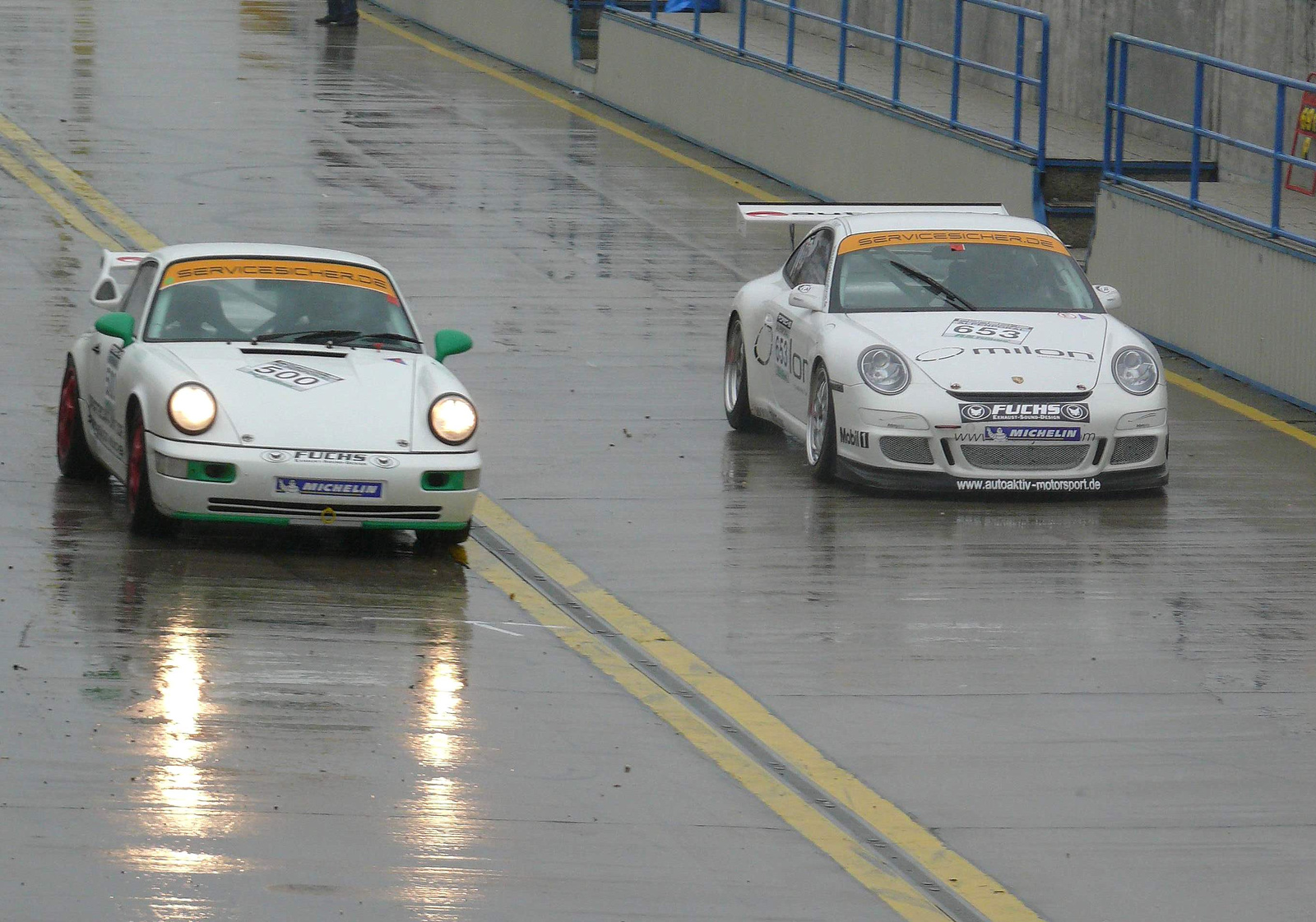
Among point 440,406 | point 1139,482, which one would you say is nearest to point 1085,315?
point 1139,482

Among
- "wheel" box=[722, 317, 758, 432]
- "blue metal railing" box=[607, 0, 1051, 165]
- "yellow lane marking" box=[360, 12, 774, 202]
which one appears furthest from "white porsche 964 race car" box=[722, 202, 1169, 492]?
"yellow lane marking" box=[360, 12, 774, 202]

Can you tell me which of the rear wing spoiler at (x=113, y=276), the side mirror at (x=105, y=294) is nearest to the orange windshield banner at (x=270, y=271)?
the rear wing spoiler at (x=113, y=276)

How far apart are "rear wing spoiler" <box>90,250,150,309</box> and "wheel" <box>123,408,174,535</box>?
1825mm

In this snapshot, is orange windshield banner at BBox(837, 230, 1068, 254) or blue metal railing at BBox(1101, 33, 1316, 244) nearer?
orange windshield banner at BBox(837, 230, 1068, 254)

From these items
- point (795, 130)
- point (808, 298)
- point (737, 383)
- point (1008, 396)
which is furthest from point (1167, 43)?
point (1008, 396)

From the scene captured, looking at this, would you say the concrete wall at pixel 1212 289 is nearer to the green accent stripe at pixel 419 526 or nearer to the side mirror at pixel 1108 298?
the side mirror at pixel 1108 298

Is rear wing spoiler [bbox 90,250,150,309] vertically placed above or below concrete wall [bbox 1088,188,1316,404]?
above

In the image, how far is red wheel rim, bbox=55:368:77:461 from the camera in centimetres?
1238

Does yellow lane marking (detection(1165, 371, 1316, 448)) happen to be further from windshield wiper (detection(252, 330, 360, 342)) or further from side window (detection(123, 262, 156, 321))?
side window (detection(123, 262, 156, 321))

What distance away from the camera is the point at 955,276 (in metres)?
13.7

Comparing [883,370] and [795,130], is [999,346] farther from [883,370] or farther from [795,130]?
[795,130]

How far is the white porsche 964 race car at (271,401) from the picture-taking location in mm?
10609

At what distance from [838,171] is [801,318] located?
35.9ft

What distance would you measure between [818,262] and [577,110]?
1654cm
